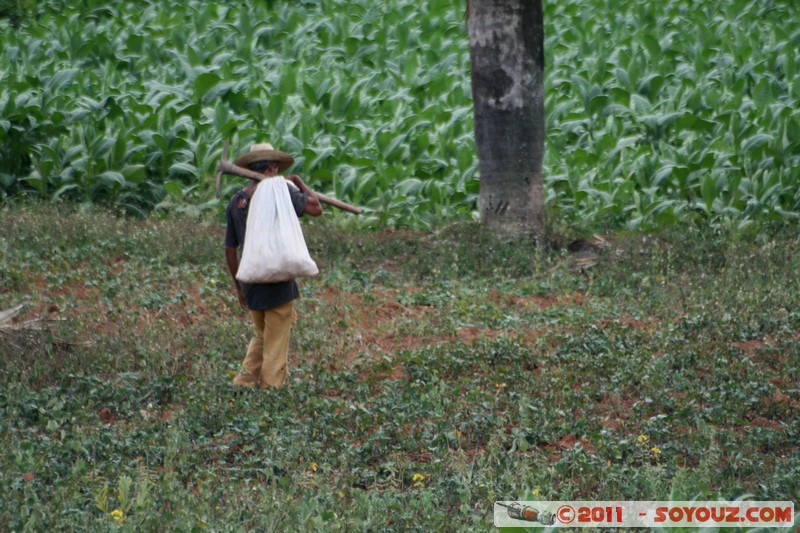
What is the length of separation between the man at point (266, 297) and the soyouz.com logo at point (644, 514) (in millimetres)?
2482

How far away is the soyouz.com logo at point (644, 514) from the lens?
4535 millimetres

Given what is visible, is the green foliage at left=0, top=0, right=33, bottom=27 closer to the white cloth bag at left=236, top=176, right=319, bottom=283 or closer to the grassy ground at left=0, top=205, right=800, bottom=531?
the grassy ground at left=0, top=205, right=800, bottom=531

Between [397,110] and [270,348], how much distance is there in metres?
7.86


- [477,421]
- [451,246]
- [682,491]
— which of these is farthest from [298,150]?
[682,491]

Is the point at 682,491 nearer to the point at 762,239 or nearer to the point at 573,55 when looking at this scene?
the point at 762,239

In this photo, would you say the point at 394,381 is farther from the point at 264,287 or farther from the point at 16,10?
the point at 16,10

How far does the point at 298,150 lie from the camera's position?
1309 cm

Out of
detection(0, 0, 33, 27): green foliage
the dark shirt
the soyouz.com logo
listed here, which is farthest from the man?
detection(0, 0, 33, 27): green foliage

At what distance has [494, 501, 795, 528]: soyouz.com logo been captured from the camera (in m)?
4.54

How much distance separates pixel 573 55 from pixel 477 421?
11.8 metres

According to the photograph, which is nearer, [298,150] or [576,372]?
[576,372]

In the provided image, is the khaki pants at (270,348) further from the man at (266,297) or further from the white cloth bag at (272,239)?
the white cloth bag at (272,239)

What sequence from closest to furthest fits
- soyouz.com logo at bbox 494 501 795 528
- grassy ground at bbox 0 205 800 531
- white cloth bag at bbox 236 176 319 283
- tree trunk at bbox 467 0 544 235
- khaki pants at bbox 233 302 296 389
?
soyouz.com logo at bbox 494 501 795 528
grassy ground at bbox 0 205 800 531
white cloth bag at bbox 236 176 319 283
khaki pants at bbox 233 302 296 389
tree trunk at bbox 467 0 544 235

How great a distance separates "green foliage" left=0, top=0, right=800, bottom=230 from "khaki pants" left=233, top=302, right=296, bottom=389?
4.47m
